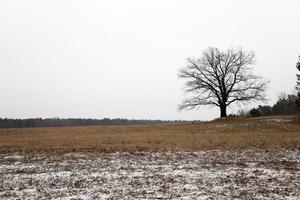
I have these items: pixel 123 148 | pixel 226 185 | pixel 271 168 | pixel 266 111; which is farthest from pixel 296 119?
pixel 266 111

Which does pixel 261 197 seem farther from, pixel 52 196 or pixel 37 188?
pixel 37 188

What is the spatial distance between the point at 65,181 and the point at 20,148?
1117 centimetres

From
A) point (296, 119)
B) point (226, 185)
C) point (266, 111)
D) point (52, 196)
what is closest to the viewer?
point (52, 196)

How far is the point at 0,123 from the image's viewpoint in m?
123

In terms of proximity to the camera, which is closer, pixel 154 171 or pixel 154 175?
pixel 154 175

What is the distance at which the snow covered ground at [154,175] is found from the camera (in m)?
10.5

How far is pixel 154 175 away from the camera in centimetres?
1320

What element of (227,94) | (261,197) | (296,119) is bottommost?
(261,197)

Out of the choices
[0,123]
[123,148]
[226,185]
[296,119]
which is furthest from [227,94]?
[0,123]

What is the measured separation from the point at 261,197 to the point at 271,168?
479cm

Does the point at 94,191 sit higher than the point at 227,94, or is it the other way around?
the point at 227,94

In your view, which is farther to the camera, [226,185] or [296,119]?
[296,119]

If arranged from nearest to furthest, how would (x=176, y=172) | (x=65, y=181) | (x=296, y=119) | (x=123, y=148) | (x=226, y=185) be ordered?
(x=226, y=185) → (x=65, y=181) → (x=176, y=172) → (x=123, y=148) → (x=296, y=119)

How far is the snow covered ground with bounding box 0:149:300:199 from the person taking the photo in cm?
1052
